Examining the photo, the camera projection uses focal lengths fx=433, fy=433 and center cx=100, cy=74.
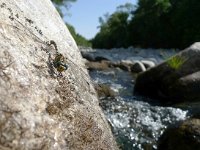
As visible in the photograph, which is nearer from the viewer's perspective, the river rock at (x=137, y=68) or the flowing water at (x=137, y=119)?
the flowing water at (x=137, y=119)

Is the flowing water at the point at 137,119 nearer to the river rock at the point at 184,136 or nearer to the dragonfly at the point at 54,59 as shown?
the river rock at the point at 184,136

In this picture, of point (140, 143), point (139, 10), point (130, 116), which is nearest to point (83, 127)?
point (140, 143)

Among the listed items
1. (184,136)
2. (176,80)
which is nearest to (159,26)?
(176,80)

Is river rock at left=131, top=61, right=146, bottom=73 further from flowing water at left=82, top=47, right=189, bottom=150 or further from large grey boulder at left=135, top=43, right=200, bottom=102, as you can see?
flowing water at left=82, top=47, right=189, bottom=150

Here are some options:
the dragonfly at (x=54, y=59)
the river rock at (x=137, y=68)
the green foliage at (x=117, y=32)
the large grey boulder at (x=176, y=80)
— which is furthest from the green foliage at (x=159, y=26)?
the dragonfly at (x=54, y=59)

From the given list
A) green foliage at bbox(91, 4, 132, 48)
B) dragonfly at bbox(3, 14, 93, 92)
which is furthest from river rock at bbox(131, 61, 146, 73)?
green foliage at bbox(91, 4, 132, 48)
